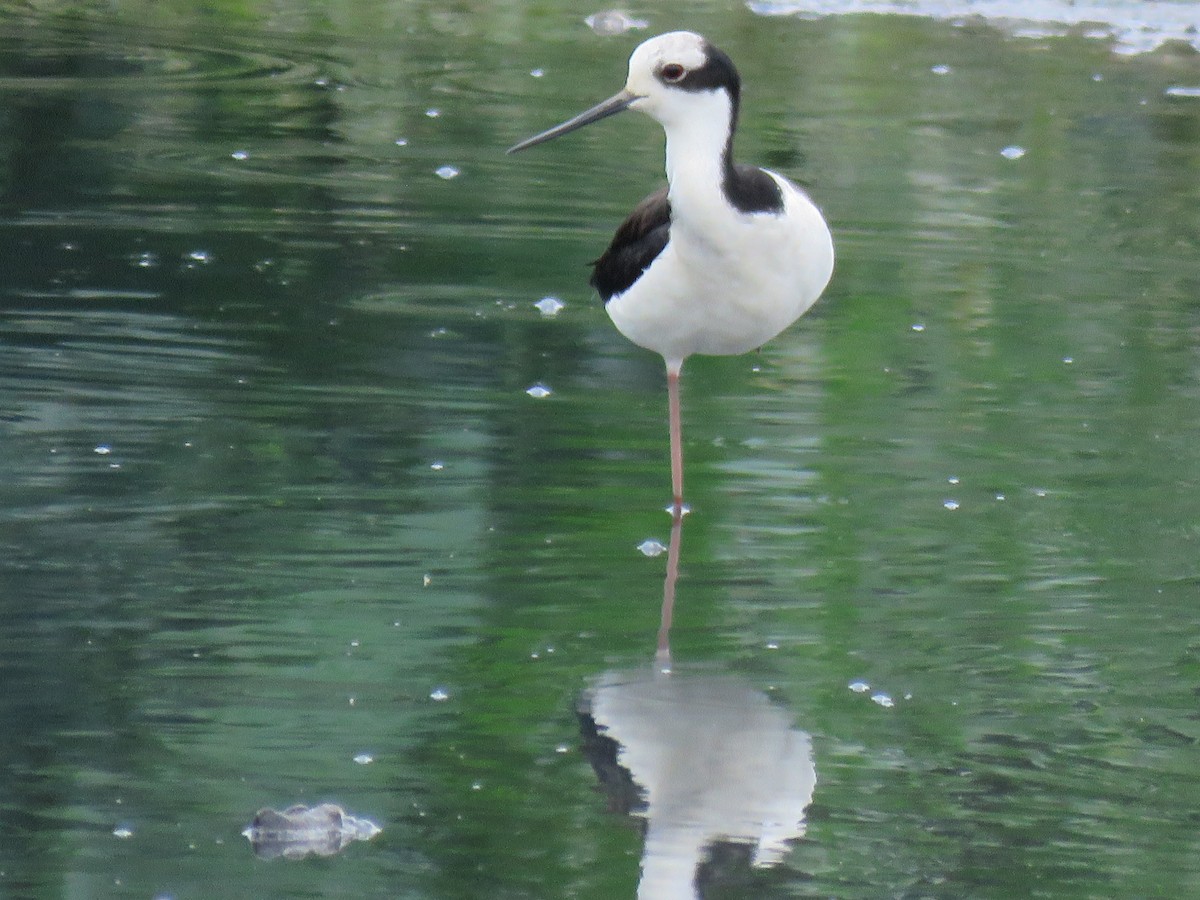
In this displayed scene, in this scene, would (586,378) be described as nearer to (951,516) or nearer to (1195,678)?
Answer: (951,516)

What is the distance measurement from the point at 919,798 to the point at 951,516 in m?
1.84

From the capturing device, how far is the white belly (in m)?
5.78

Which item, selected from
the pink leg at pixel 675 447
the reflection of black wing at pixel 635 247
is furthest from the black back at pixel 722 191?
the pink leg at pixel 675 447

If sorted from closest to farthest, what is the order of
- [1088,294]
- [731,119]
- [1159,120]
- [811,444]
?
[731,119]
[811,444]
[1088,294]
[1159,120]

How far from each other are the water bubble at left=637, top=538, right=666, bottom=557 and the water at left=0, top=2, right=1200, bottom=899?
5 centimetres

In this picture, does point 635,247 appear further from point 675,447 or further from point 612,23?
point 612,23

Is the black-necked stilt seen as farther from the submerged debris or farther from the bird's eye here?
the submerged debris

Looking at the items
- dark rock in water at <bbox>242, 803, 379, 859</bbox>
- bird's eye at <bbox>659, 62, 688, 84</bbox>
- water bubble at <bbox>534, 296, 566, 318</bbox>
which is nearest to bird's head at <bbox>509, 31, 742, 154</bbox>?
bird's eye at <bbox>659, 62, 688, 84</bbox>

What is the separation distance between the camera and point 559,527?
235 inches

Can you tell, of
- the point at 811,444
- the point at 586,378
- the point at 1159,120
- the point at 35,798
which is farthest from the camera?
the point at 1159,120

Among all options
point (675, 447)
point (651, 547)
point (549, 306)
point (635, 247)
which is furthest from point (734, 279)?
point (549, 306)

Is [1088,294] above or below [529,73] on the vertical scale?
below

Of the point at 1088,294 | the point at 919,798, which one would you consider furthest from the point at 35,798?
the point at 1088,294

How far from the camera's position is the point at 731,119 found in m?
5.80
